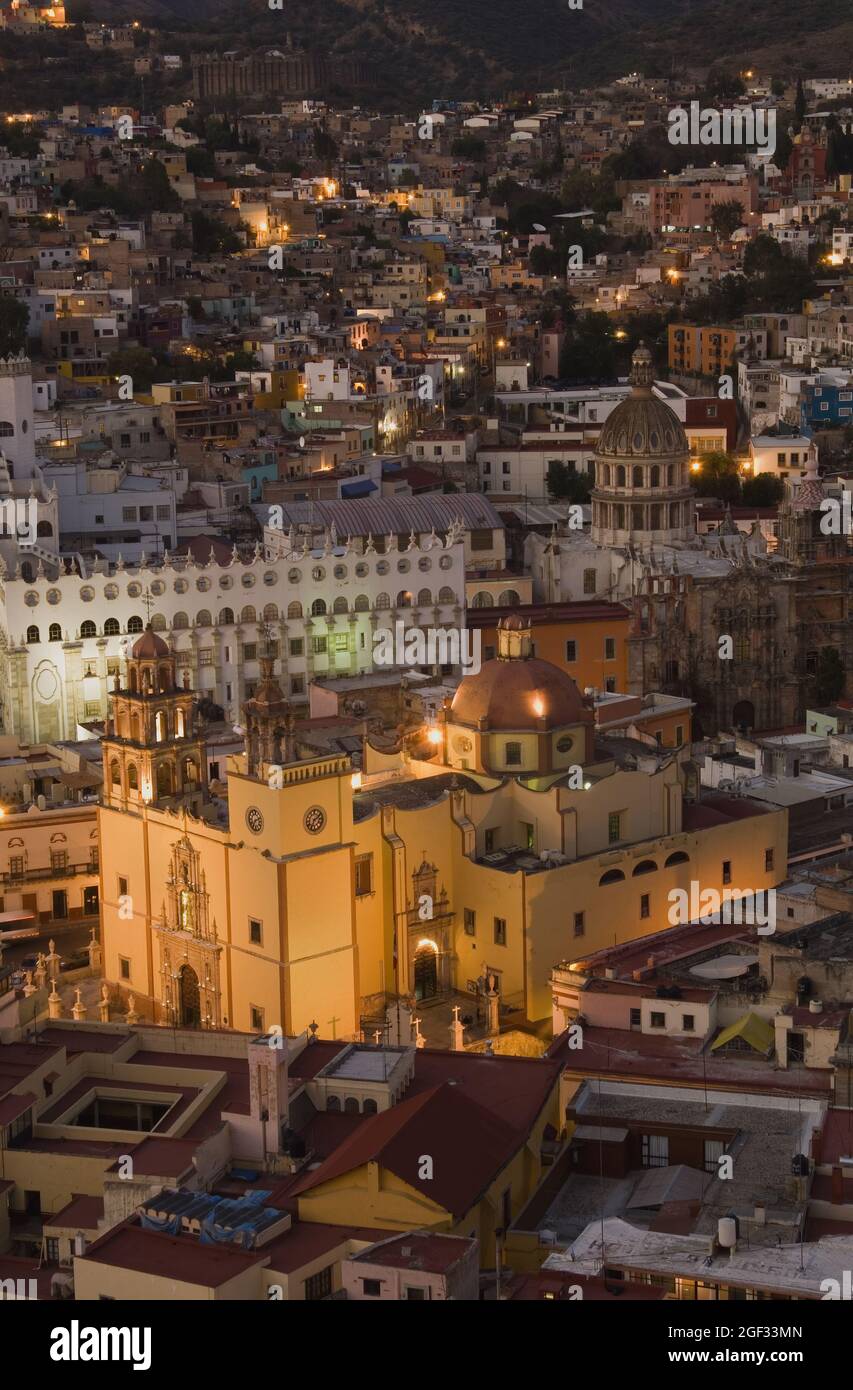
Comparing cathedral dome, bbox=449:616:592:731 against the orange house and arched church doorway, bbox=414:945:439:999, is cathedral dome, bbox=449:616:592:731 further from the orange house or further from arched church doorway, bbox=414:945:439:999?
the orange house

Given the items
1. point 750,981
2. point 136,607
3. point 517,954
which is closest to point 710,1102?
point 750,981

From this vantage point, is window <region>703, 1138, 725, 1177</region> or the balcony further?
the balcony

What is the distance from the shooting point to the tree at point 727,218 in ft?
446

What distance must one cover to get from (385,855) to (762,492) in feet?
142

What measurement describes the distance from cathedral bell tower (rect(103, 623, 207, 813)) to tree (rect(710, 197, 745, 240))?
295ft

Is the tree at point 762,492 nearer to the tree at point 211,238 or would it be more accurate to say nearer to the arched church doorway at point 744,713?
the arched church doorway at point 744,713

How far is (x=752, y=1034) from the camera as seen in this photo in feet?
140

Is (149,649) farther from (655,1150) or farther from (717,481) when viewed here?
(717,481)

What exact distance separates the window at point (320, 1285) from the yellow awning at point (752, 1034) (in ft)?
33.0

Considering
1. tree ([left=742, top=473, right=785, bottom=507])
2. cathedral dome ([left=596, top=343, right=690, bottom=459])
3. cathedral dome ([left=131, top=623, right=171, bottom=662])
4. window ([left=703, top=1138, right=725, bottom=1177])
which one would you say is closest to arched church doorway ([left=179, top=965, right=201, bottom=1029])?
cathedral dome ([left=131, top=623, right=171, bottom=662])

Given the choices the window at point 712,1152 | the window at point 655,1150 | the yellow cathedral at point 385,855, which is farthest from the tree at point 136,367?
the window at point 712,1152

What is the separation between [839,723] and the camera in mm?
63844

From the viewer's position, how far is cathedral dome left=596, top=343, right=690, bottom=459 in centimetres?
7631

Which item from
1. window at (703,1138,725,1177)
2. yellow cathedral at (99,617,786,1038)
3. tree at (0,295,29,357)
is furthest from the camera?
tree at (0,295,29,357)
